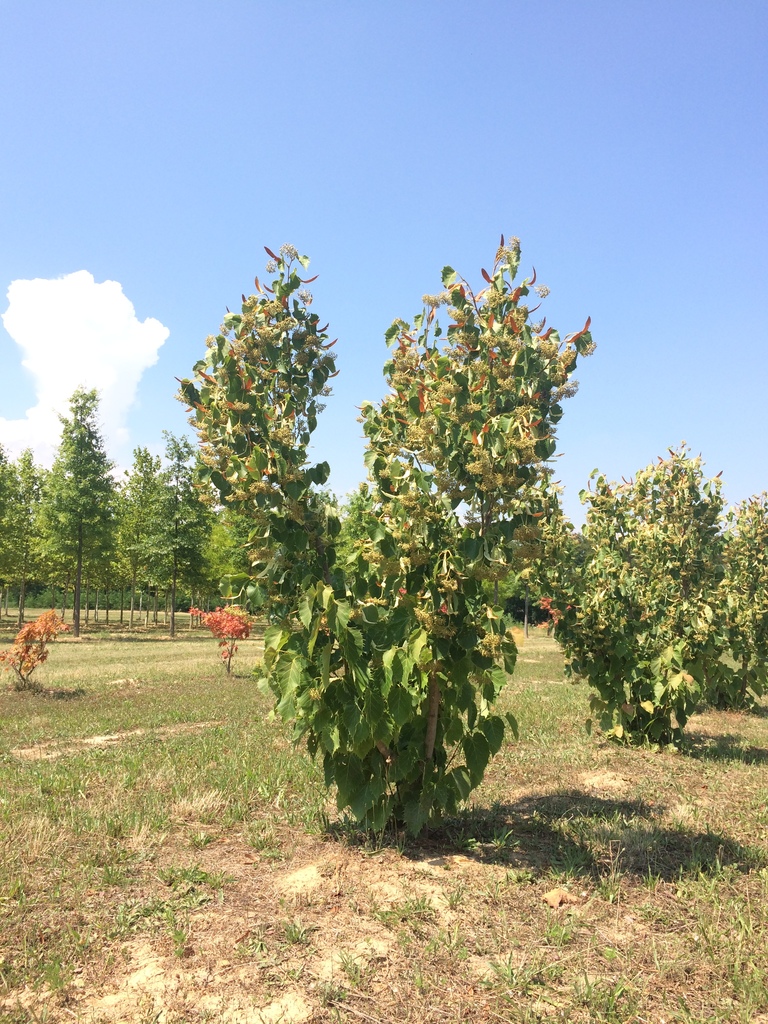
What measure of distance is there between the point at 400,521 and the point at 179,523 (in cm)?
3046

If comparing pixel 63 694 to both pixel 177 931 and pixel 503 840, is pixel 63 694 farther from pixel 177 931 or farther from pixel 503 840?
pixel 503 840

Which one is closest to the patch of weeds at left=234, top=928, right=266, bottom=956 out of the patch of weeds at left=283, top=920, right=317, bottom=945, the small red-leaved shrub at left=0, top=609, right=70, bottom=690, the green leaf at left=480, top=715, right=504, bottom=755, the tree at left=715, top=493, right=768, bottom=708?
the patch of weeds at left=283, top=920, right=317, bottom=945

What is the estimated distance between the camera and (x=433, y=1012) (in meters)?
3.04

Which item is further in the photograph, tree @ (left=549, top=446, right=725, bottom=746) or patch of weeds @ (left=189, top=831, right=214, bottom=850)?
tree @ (left=549, top=446, right=725, bottom=746)

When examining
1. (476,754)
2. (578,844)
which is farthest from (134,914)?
(578,844)

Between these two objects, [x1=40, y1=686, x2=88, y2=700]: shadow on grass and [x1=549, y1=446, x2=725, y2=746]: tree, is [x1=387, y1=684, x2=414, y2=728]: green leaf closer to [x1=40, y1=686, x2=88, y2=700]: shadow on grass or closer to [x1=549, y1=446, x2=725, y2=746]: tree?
[x1=549, y1=446, x2=725, y2=746]: tree

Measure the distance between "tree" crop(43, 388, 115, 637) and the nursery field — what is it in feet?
76.8

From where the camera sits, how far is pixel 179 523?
33031 millimetres

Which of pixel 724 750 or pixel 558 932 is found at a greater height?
pixel 558 932

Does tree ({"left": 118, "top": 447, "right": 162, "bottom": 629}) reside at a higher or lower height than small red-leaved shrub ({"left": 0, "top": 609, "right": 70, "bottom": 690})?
higher

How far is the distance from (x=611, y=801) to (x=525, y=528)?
391 centimetres

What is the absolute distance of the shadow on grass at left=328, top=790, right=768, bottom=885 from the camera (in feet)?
15.3

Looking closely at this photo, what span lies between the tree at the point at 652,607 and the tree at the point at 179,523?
25.7 meters

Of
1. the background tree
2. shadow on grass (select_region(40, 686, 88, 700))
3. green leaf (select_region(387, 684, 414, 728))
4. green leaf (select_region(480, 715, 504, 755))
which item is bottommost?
shadow on grass (select_region(40, 686, 88, 700))
